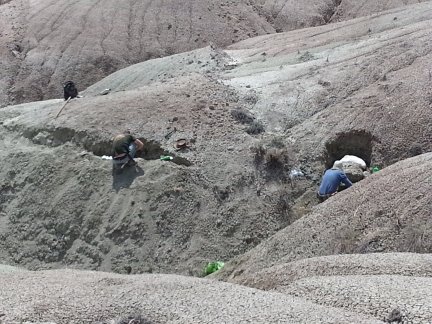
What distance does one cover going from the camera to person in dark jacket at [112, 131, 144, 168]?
760 inches

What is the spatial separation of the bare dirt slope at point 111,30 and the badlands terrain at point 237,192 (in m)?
8.98

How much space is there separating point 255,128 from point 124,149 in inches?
149

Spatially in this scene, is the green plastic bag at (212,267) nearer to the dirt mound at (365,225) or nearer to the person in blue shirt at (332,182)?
the dirt mound at (365,225)

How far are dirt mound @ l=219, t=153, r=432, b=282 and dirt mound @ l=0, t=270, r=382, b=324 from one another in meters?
2.87

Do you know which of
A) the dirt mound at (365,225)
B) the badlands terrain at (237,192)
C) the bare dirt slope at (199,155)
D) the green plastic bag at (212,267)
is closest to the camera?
the badlands terrain at (237,192)

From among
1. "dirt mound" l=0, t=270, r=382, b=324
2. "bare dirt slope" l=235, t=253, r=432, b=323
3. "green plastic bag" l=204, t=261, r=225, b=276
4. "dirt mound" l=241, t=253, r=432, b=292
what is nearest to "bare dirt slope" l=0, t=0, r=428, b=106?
"green plastic bag" l=204, t=261, r=225, b=276

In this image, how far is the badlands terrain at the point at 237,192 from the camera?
8.19 meters

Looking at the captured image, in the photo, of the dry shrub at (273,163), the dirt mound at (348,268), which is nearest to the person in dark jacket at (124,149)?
the dry shrub at (273,163)

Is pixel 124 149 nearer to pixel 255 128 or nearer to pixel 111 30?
pixel 255 128

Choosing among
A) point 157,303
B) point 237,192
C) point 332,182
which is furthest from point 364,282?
point 237,192

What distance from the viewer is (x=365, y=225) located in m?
12.4

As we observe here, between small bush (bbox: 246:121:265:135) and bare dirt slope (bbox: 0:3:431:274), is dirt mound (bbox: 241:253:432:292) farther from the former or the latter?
small bush (bbox: 246:121:265:135)

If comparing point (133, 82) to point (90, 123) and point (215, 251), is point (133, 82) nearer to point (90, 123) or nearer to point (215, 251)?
point (90, 123)

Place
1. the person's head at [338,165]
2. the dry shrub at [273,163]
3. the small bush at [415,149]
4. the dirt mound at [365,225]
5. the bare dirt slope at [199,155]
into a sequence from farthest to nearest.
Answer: the dry shrub at [273,163] → the bare dirt slope at [199,155] → the person's head at [338,165] → the small bush at [415,149] → the dirt mound at [365,225]
